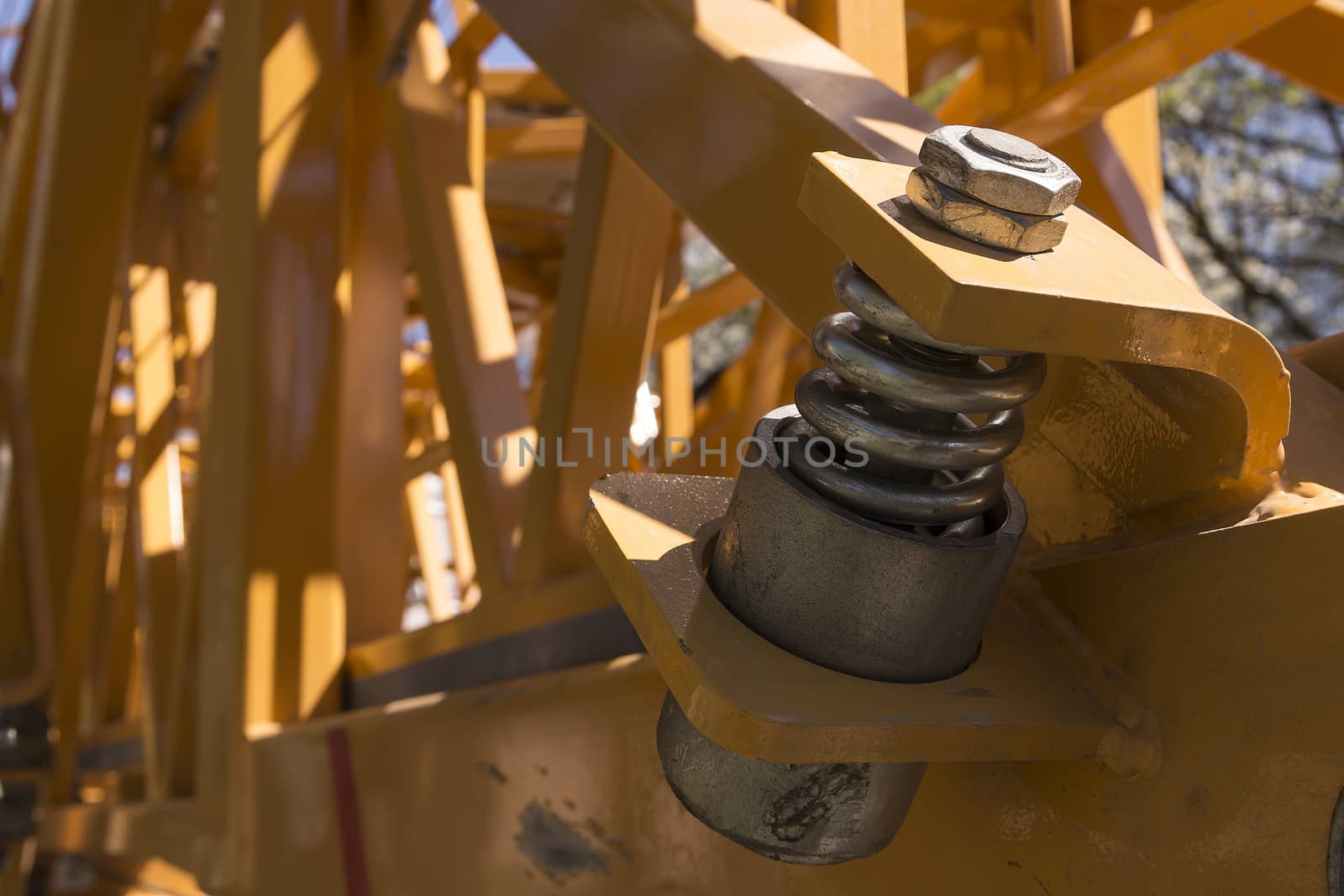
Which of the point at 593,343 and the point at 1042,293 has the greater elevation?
the point at 1042,293

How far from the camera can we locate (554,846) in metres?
1.16

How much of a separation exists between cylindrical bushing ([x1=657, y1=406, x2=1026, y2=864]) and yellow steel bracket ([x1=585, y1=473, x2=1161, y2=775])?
0.01 metres

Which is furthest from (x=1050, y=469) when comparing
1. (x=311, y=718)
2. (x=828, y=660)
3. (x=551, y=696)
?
(x=311, y=718)

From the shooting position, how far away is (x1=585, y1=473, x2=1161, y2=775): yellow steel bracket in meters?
0.61

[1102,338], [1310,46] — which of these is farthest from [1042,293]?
[1310,46]

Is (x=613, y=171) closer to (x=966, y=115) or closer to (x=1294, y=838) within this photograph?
(x=1294, y=838)

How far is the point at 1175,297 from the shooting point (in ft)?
1.79

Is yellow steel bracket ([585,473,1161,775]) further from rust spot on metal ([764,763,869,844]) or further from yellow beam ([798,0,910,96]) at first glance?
yellow beam ([798,0,910,96])

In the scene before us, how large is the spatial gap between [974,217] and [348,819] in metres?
1.31

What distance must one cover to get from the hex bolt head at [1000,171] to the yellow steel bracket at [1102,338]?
0.07 feet

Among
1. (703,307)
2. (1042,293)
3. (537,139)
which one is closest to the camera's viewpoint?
(1042,293)

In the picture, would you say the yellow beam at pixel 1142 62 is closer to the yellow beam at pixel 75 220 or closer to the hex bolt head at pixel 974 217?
the hex bolt head at pixel 974 217

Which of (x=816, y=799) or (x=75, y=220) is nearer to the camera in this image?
(x=816, y=799)

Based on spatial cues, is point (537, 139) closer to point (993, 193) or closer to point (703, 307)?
point (703, 307)
